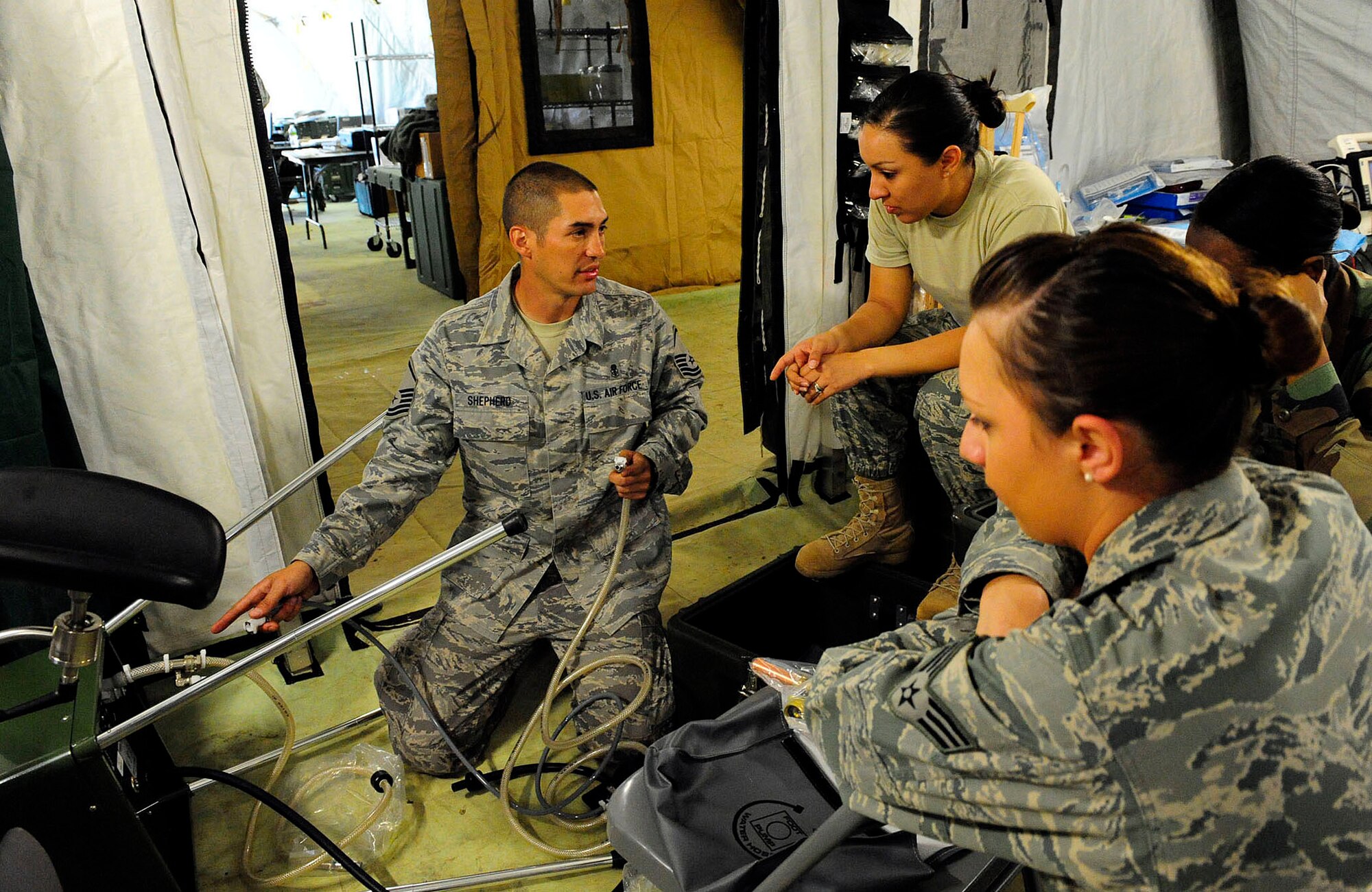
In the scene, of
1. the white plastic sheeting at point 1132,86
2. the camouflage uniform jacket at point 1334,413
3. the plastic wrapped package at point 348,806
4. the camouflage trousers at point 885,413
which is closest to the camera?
the camouflage uniform jacket at point 1334,413

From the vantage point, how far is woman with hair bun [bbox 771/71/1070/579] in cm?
239

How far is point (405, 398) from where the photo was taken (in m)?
2.31

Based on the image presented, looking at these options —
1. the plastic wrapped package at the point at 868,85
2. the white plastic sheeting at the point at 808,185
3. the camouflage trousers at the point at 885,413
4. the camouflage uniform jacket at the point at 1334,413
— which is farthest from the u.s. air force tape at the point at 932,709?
the plastic wrapped package at the point at 868,85

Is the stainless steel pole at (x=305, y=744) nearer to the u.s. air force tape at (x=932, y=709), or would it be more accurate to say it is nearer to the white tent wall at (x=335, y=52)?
the u.s. air force tape at (x=932, y=709)

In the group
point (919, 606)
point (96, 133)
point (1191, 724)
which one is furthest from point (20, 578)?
point (919, 606)

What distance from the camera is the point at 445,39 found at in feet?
18.0

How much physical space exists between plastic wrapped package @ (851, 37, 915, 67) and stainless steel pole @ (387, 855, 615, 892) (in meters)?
2.52

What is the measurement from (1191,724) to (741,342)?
2718 millimetres

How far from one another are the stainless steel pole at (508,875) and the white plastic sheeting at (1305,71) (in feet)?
12.8

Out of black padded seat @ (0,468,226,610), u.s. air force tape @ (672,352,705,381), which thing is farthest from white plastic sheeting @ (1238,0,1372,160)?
black padded seat @ (0,468,226,610)

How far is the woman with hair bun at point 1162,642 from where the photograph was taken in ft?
2.57

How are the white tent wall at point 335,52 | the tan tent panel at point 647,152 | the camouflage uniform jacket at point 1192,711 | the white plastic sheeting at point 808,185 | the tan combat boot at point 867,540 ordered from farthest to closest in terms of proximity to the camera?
the white tent wall at point 335,52, the tan tent panel at point 647,152, the white plastic sheeting at point 808,185, the tan combat boot at point 867,540, the camouflage uniform jacket at point 1192,711

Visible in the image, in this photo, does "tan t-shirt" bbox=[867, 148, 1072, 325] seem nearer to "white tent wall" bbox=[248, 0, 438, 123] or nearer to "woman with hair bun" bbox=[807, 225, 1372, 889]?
"woman with hair bun" bbox=[807, 225, 1372, 889]

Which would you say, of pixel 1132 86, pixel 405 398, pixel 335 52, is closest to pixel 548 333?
pixel 405 398
